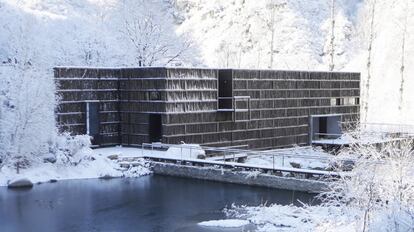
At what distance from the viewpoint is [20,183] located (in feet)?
63.2

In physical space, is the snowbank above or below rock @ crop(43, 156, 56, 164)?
below

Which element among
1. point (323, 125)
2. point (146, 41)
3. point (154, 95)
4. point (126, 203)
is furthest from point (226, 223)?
point (146, 41)

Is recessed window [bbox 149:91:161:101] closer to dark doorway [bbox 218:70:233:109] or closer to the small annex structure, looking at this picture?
the small annex structure

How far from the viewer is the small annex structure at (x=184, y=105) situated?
79.8 feet

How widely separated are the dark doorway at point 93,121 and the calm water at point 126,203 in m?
5.16

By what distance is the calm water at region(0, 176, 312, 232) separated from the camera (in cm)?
1421

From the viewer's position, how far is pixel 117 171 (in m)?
21.6

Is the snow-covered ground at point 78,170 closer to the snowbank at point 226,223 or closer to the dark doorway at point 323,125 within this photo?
the snowbank at point 226,223

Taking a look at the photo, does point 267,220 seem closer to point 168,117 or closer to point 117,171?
point 117,171

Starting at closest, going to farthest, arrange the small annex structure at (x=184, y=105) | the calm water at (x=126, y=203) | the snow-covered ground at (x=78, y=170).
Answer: the calm water at (x=126, y=203) < the snow-covered ground at (x=78, y=170) < the small annex structure at (x=184, y=105)

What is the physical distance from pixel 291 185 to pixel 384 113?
25.8 m

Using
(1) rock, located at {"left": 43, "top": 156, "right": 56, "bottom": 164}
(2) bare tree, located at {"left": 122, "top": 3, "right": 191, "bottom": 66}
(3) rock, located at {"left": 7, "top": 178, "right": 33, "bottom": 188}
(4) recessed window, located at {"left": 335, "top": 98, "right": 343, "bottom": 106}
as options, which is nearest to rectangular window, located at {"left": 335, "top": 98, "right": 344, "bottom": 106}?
(4) recessed window, located at {"left": 335, "top": 98, "right": 343, "bottom": 106}

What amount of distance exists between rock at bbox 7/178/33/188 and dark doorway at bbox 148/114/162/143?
7035mm

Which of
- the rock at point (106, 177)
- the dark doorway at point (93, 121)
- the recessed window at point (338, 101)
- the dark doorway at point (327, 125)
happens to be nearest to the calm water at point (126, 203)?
the rock at point (106, 177)
